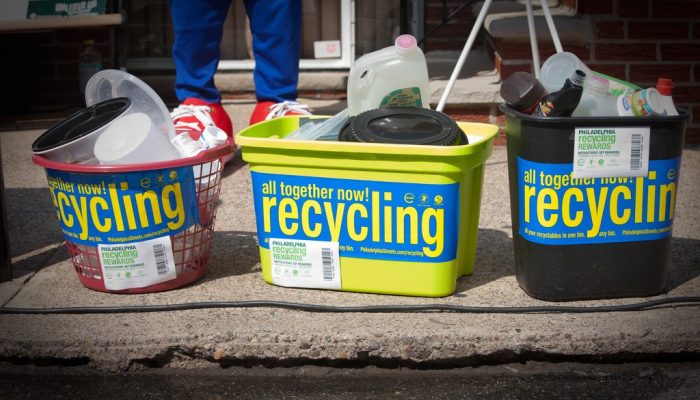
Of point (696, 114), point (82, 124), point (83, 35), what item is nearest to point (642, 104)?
point (82, 124)

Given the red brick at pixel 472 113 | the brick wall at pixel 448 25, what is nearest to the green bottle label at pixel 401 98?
the red brick at pixel 472 113

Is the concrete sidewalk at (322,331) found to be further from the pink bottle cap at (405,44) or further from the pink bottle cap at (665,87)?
the pink bottle cap at (405,44)

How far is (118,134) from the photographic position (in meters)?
2.56

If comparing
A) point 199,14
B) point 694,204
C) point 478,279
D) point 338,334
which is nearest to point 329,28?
point 199,14

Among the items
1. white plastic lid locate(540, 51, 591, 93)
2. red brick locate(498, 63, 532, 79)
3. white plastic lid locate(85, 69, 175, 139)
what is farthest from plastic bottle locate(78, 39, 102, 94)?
white plastic lid locate(540, 51, 591, 93)

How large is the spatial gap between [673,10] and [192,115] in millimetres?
2407

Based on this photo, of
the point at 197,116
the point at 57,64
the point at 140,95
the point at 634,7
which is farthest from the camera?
the point at 57,64

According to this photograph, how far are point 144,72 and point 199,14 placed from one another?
7.21ft

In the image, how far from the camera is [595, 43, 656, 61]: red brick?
14.3ft

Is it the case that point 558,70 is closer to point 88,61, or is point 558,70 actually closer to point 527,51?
point 527,51

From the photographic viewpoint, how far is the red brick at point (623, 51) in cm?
437

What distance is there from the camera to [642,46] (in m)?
4.37

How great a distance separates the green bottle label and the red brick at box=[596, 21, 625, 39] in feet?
6.12

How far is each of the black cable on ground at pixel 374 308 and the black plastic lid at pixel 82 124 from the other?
48 cm
